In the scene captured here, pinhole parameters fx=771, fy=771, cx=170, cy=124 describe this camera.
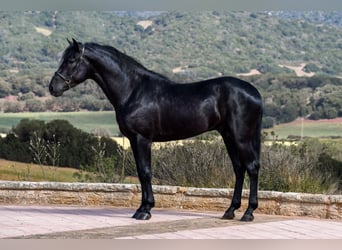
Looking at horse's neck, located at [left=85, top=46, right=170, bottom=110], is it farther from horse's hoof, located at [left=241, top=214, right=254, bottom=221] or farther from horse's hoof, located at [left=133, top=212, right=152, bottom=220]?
horse's hoof, located at [left=241, top=214, right=254, bottom=221]

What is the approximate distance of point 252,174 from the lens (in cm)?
908

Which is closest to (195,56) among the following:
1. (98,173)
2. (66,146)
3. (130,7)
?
(66,146)

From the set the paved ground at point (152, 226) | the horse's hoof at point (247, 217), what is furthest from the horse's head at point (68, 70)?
the horse's hoof at point (247, 217)

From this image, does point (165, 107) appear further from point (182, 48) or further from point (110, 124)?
point (182, 48)

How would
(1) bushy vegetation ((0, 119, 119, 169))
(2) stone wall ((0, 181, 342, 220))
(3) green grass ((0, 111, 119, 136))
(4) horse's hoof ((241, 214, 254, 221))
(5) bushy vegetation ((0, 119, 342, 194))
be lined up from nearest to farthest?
(4) horse's hoof ((241, 214, 254, 221)) < (2) stone wall ((0, 181, 342, 220)) < (5) bushy vegetation ((0, 119, 342, 194)) < (1) bushy vegetation ((0, 119, 119, 169)) < (3) green grass ((0, 111, 119, 136))

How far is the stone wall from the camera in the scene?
9.59 metres

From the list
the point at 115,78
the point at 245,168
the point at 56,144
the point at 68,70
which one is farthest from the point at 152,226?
the point at 56,144

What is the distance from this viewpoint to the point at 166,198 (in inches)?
408

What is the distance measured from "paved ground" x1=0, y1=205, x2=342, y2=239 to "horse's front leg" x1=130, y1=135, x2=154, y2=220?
15cm

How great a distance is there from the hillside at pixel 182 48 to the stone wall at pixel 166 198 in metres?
8.56

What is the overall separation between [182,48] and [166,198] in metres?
13.5

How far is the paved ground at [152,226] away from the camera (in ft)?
26.5

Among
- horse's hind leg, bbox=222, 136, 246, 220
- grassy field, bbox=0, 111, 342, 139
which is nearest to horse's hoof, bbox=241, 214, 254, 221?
horse's hind leg, bbox=222, 136, 246, 220

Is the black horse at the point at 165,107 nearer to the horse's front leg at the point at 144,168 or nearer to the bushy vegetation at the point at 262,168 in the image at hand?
the horse's front leg at the point at 144,168
